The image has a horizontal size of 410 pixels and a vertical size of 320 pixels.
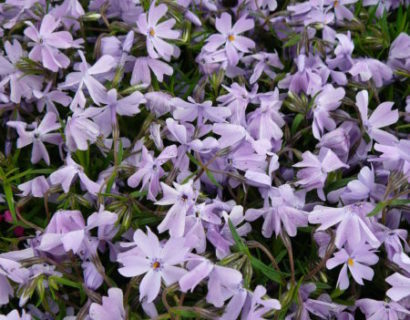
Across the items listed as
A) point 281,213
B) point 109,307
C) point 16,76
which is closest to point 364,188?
point 281,213

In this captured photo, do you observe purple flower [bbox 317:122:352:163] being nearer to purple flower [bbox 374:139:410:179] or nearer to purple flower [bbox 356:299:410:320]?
purple flower [bbox 374:139:410:179]

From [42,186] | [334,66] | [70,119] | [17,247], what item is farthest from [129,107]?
[334,66]

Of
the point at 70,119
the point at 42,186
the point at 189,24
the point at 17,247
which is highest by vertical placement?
the point at 189,24

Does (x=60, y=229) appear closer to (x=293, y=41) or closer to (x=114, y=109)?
(x=114, y=109)

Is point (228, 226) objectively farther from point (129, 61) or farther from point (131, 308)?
point (129, 61)

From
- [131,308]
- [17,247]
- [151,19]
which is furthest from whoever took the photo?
[151,19]

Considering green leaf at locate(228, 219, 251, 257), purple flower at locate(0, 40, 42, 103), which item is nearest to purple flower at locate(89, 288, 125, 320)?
green leaf at locate(228, 219, 251, 257)

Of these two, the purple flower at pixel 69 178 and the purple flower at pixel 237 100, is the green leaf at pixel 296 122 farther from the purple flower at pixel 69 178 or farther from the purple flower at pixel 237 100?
the purple flower at pixel 69 178
